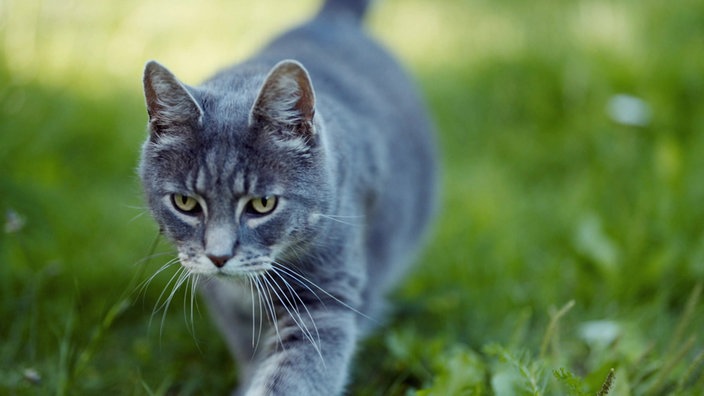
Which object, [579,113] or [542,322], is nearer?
[542,322]

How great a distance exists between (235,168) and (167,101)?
0.86 feet

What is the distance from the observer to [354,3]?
3.42 metres

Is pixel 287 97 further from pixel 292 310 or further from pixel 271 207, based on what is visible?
pixel 292 310

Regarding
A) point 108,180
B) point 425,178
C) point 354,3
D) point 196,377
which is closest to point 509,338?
point 425,178

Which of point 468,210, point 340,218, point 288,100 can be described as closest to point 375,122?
point 340,218

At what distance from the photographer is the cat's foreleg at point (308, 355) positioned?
1958 millimetres

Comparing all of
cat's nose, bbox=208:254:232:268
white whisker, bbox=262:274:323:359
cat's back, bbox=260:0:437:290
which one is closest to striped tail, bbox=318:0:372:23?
cat's back, bbox=260:0:437:290

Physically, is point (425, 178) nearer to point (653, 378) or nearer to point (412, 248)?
point (412, 248)

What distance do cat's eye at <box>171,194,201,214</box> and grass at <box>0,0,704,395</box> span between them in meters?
0.27

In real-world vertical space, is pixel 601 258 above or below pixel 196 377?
above

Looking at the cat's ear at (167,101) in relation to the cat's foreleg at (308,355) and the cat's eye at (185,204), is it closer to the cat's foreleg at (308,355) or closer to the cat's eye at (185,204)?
the cat's eye at (185,204)

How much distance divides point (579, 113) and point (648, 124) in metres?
0.39

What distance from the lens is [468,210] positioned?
3604 mm

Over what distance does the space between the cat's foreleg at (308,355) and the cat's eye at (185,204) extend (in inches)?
16.0
